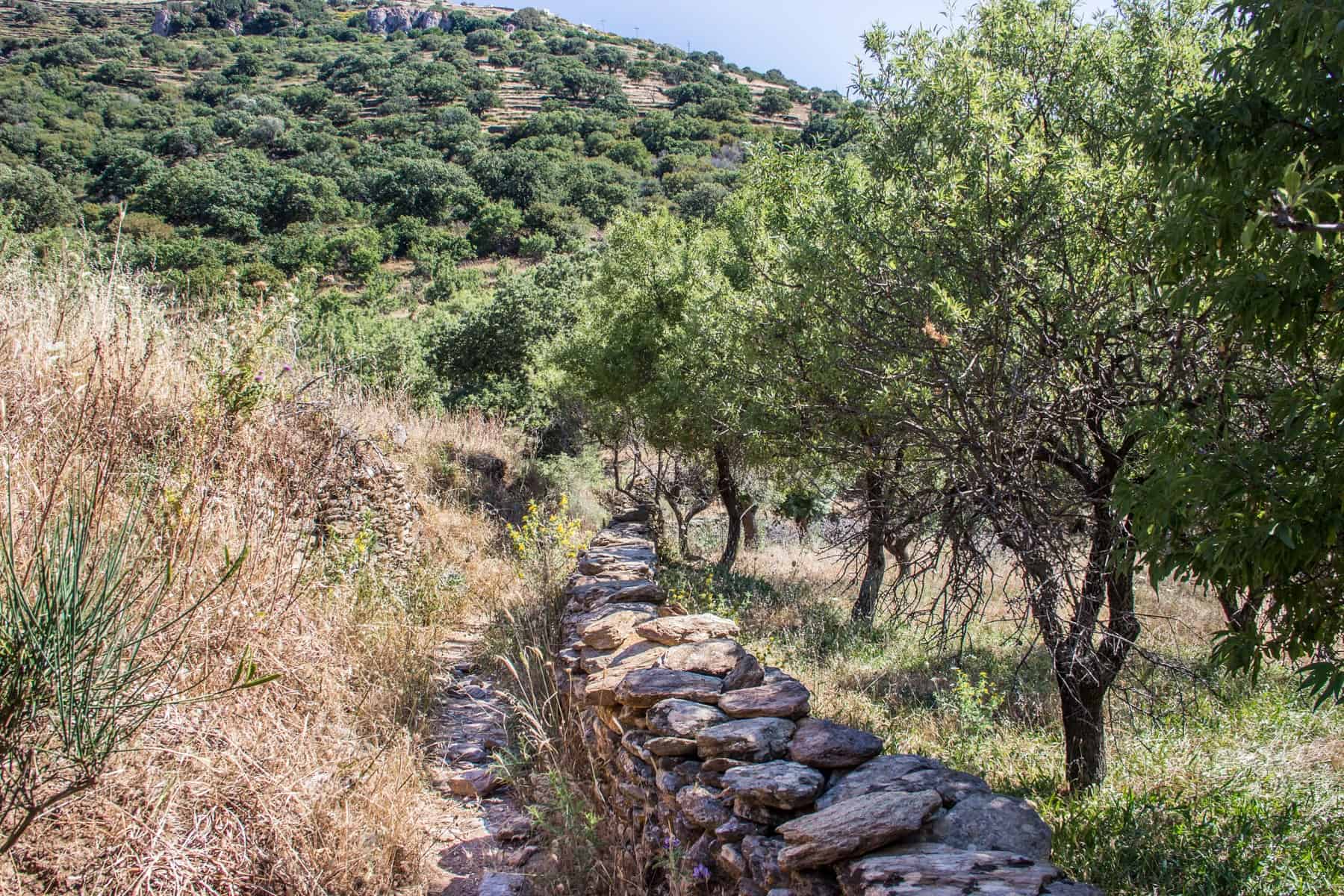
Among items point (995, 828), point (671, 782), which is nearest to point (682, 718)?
point (671, 782)

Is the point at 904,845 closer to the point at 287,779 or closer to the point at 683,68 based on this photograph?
the point at 287,779

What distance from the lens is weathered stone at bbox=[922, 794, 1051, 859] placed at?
223 centimetres

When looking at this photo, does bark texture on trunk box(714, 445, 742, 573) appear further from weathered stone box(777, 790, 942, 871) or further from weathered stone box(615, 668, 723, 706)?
weathered stone box(777, 790, 942, 871)

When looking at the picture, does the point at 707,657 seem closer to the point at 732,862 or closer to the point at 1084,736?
the point at 732,862

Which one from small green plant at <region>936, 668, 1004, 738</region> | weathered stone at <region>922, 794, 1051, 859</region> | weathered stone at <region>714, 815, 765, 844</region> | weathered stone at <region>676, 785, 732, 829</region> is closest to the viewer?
weathered stone at <region>922, 794, 1051, 859</region>

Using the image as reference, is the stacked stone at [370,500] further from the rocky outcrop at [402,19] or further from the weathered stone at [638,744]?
the rocky outcrop at [402,19]

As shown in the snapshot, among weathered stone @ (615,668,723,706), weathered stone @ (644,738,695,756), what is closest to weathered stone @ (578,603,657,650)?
weathered stone @ (615,668,723,706)

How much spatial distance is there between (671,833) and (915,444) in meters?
A: 2.88

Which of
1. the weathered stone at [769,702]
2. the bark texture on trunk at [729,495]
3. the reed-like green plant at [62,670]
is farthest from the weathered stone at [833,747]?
the bark texture on trunk at [729,495]

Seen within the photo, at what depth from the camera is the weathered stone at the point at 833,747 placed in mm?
2791

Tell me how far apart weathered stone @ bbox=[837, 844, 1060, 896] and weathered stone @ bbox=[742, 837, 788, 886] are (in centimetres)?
24

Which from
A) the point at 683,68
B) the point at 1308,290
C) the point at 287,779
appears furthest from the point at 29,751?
the point at 683,68

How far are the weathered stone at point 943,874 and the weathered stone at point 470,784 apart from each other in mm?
2480

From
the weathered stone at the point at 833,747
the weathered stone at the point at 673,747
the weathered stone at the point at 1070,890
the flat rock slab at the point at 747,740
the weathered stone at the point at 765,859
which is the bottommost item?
the weathered stone at the point at 673,747
